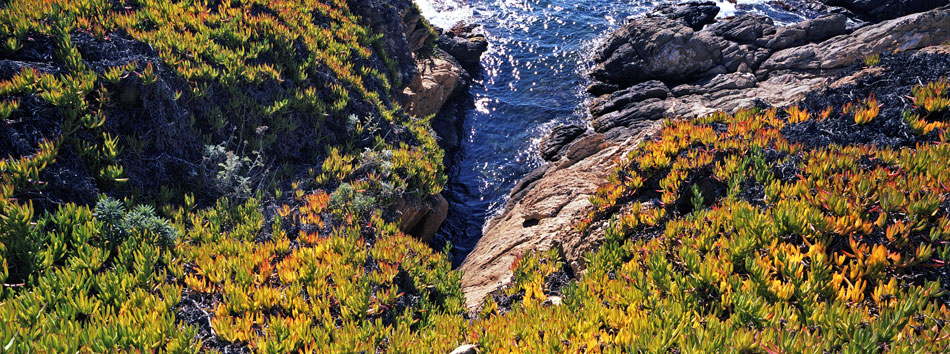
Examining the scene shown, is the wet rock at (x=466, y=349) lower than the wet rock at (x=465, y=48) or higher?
lower

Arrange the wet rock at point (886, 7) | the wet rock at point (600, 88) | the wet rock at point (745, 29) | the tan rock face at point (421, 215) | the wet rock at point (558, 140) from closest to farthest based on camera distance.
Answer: the tan rock face at point (421, 215), the wet rock at point (558, 140), the wet rock at point (745, 29), the wet rock at point (600, 88), the wet rock at point (886, 7)

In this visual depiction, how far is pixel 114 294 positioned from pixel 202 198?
3.34 meters

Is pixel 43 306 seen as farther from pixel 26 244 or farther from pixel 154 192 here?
pixel 154 192

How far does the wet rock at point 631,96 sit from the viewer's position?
59.1ft

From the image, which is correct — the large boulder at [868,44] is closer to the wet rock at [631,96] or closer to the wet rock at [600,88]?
the wet rock at [631,96]

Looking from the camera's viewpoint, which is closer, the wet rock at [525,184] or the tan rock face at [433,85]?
the wet rock at [525,184]

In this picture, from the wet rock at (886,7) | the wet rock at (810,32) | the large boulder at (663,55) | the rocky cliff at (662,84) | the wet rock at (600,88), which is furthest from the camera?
the wet rock at (886,7)

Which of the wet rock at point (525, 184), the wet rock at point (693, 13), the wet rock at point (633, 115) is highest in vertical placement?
the wet rock at point (693, 13)

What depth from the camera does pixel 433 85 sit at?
58.9ft

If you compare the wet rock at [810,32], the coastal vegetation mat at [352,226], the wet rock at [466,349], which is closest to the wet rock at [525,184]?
the coastal vegetation mat at [352,226]

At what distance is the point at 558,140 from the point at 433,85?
5.70 metres

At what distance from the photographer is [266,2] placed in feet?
42.2

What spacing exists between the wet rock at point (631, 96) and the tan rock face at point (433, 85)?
634cm

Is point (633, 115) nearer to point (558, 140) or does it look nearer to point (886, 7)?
point (558, 140)
